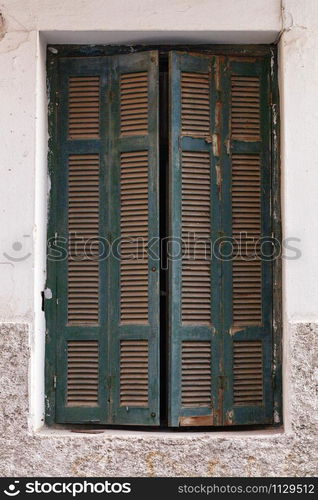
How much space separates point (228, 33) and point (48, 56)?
108 centimetres

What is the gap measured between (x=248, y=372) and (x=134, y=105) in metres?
1.68

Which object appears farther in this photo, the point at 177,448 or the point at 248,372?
the point at 248,372

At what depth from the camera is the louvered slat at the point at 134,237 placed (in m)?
5.13

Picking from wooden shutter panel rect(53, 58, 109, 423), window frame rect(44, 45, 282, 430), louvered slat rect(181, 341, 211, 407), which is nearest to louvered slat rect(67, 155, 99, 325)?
wooden shutter panel rect(53, 58, 109, 423)

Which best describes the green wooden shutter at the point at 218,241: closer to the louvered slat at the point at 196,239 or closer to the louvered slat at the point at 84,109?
the louvered slat at the point at 196,239

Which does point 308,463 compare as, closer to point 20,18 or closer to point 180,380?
point 180,380

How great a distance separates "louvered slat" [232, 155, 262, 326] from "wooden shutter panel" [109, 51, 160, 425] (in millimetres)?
464

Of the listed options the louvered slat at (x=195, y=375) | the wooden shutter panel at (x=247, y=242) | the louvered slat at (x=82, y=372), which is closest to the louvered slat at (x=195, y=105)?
the wooden shutter panel at (x=247, y=242)

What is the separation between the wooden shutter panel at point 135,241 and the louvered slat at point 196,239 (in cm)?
17

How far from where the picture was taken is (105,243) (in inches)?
205

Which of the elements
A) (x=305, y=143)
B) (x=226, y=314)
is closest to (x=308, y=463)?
(x=226, y=314)

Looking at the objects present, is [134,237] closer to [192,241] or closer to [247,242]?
[192,241]

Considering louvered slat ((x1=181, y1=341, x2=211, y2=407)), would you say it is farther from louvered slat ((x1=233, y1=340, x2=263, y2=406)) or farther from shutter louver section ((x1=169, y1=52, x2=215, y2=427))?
louvered slat ((x1=233, y1=340, x2=263, y2=406))

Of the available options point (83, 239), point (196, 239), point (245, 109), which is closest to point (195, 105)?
point (245, 109)
